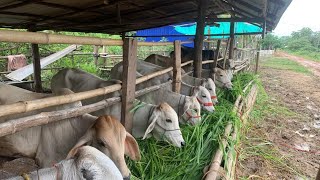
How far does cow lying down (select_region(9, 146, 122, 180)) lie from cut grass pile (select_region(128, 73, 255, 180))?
Answer: 1.35m

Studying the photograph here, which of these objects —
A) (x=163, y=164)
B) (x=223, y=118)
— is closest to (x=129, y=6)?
(x=223, y=118)

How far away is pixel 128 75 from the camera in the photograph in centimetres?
299

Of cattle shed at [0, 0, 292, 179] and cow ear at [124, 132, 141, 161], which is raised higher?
cattle shed at [0, 0, 292, 179]

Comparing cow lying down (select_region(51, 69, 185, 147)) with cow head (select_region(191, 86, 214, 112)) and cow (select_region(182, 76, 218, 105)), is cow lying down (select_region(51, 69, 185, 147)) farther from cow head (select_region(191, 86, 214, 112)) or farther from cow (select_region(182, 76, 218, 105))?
cow (select_region(182, 76, 218, 105))

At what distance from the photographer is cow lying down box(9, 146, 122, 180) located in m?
1.58

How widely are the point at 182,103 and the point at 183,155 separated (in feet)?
3.74

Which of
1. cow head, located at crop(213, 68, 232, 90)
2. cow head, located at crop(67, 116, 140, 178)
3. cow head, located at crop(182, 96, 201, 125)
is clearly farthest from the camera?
cow head, located at crop(213, 68, 232, 90)

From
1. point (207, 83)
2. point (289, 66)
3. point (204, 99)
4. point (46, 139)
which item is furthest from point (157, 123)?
point (289, 66)

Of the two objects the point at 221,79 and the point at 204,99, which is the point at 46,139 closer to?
the point at 204,99

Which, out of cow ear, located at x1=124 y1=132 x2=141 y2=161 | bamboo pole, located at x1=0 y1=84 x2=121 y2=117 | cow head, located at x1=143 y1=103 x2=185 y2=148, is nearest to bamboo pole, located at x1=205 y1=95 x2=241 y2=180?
cow head, located at x1=143 y1=103 x2=185 y2=148

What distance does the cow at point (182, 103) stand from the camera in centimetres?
436

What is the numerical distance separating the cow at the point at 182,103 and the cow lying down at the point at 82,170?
109 inches

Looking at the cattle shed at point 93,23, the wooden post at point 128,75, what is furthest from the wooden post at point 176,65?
the wooden post at point 128,75

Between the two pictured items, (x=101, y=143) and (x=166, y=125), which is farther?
(x=166, y=125)
